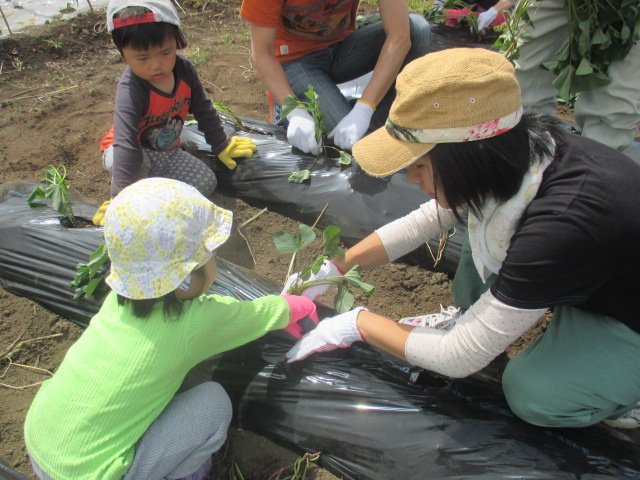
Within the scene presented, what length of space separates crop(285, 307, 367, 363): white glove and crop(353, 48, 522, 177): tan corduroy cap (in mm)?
517

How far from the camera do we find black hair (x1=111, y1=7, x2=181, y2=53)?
1.66 metres

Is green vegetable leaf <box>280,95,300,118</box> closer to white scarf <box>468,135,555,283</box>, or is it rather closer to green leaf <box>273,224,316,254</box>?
green leaf <box>273,224,316,254</box>

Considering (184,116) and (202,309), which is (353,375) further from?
(184,116)

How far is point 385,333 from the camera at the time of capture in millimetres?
1261

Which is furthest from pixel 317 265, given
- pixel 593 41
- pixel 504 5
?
pixel 504 5

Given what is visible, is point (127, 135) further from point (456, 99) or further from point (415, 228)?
point (456, 99)

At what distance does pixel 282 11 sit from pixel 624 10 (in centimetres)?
143

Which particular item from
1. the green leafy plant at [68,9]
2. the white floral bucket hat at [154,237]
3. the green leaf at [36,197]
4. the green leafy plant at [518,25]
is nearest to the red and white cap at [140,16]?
the green leaf at [36,197]

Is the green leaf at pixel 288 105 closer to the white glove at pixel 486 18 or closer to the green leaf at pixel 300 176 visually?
the green leaf at pixel 300 176

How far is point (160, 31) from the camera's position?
1.71m

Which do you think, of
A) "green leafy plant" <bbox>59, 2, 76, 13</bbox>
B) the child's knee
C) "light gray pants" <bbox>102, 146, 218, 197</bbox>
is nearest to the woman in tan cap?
"light gray pants" <bbox>102, 146, 218, 197</bbox>

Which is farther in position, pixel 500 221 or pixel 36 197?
pixel 36 197

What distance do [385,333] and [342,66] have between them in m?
1.71

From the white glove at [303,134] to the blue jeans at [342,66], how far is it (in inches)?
7.5
